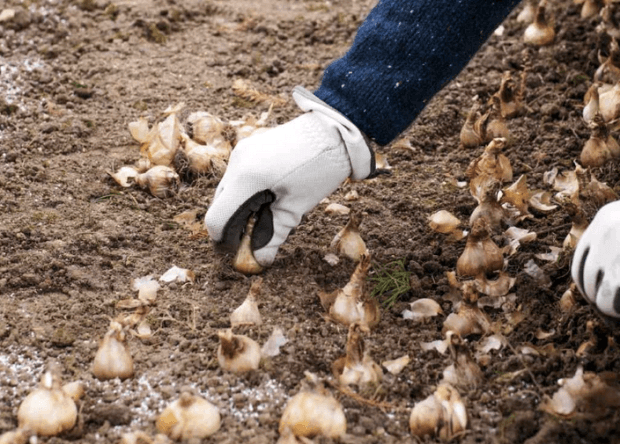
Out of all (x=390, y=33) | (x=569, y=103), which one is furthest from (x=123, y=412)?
(x=569, y=103)

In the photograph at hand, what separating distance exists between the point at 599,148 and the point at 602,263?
0.86m

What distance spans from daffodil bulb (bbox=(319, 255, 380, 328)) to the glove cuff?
23 centimetres

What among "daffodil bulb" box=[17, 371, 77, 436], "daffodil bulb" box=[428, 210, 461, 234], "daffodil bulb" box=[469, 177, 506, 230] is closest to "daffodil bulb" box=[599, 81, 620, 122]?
"daffodil bulb" box=[469, 177, 506, 230]

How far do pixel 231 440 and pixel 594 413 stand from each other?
668 millimetres

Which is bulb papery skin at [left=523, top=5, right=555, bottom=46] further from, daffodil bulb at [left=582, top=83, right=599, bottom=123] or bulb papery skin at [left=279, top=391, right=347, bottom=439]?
bulb papery skin at [left=279, top=391, right=347, bottom=439]

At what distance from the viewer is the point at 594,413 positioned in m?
1.62

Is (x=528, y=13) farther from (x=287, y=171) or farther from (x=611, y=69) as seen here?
(x=287, y=171)

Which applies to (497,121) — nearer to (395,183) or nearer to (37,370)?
(395,183)

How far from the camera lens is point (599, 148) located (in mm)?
2377

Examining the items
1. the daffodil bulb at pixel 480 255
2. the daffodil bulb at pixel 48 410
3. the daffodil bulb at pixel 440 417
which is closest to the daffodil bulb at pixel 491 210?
the daffodil bulb at pixel 480 255

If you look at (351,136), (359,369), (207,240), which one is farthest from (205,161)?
(359,369)

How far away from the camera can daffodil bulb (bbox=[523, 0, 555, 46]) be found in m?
3.02

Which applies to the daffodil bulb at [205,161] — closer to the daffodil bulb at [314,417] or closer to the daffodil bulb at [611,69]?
the daffodil bulb at [314,417]

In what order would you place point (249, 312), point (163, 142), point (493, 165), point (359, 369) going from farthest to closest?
point (163, 142), point (493, 165), point (249, 312), point (359, 369)
